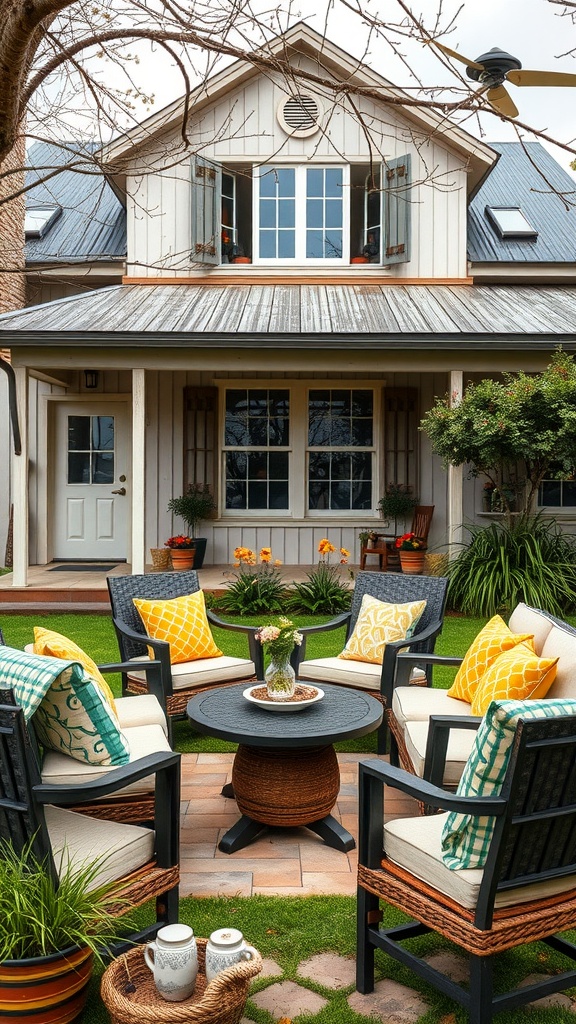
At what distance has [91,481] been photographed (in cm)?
1028

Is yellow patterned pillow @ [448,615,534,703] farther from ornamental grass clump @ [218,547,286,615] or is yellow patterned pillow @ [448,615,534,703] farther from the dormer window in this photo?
the dormer window

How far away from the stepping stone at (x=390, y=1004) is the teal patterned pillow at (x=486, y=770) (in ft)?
1.55

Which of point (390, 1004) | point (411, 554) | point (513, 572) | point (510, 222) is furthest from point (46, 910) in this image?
point (510, 222)

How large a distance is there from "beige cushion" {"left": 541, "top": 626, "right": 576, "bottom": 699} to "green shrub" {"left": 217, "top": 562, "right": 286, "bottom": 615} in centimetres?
499

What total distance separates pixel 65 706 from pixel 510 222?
10428mm

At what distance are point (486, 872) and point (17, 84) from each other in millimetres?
3218

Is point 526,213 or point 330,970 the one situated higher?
point 526,213

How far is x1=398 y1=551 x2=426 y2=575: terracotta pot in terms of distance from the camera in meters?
8.65

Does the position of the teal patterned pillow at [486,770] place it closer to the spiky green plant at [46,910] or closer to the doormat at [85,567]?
the spiky green plant at [46,910]

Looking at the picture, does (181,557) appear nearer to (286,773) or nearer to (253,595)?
(253,595)

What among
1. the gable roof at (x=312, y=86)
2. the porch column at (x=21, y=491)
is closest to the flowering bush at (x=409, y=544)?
the porch column at (x=21, y=491)

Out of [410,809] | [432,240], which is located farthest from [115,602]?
[432,240]

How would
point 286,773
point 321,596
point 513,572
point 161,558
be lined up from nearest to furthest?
point 286,773 < point 513,572 < point 321,596 < point 161,558

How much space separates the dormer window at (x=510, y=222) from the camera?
1066 cm
